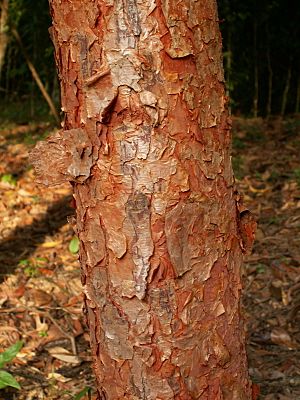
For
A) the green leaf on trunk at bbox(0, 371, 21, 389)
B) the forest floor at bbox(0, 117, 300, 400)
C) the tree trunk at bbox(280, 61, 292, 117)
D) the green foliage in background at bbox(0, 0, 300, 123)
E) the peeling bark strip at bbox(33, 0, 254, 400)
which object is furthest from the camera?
the tree trunk at bbox(280, 61, 292, 117)

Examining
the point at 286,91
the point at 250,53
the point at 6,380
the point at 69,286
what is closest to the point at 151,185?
the point at 6,380

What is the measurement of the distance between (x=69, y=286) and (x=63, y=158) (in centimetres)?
184

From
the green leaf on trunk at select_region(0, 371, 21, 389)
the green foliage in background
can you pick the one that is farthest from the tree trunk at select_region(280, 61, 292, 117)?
the green leaf on trunk at select_region(0, 371, 21, 389)

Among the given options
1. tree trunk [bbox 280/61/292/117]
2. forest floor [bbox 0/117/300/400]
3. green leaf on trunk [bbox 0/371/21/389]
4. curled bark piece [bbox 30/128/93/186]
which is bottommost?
forest floor [bbox 0/117/300/400]

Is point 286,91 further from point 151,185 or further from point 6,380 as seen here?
point 151,185

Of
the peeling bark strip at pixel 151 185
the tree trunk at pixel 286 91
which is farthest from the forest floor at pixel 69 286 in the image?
the tree trunk at pixel 286 91

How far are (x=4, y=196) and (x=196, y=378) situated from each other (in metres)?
3.21

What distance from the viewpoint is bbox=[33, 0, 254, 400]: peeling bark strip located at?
150 centimetres

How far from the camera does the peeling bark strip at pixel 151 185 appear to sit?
4.92ft

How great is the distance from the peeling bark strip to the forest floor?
575 mm

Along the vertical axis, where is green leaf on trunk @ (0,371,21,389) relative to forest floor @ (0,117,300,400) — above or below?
above

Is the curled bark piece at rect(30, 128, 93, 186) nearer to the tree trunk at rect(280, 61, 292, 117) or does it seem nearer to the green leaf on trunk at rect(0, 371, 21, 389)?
the green leaf on trunk at rect(0, 371, 21, 389)

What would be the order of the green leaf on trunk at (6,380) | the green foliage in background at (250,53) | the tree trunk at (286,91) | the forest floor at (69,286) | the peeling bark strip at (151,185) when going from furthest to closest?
1. the tree trunk at (286,91)
2. the green foliage in background at (250,53)
3. the forest floor at (69,286)
4. the green leaf on trunk at (6,380)
5. the peeling bark strip at (151,185)

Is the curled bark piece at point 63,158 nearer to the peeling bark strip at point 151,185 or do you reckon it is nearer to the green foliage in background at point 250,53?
the peeling bark strip at point 151,185
